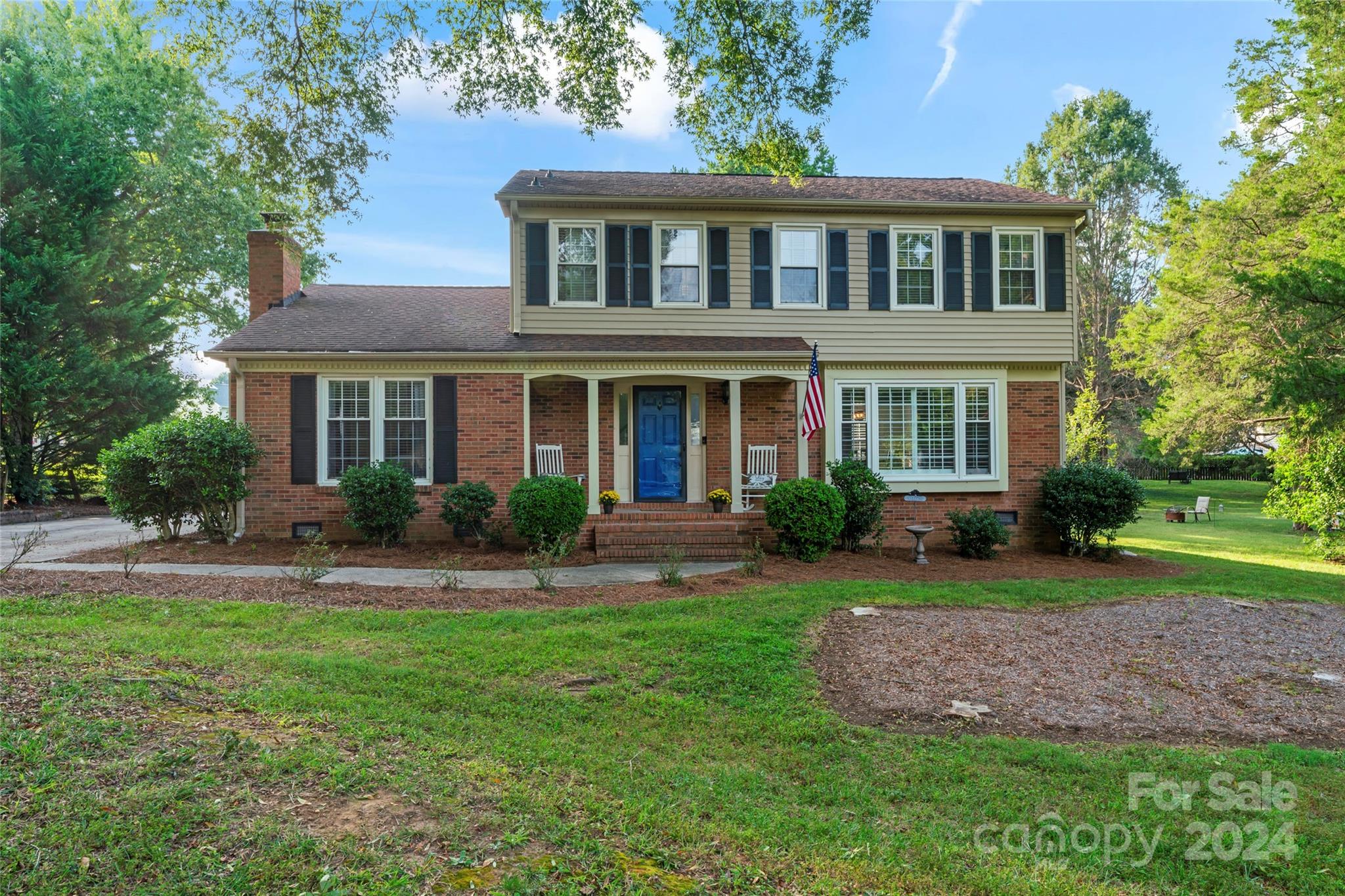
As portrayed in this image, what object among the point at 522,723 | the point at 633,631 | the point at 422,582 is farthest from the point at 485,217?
the point at 522,723

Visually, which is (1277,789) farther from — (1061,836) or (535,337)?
(535,337)

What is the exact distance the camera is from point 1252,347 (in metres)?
17.1

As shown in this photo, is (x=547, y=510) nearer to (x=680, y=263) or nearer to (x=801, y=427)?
(x=801, y=427)

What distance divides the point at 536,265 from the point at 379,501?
465cm

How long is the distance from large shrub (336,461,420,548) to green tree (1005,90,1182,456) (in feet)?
89.2

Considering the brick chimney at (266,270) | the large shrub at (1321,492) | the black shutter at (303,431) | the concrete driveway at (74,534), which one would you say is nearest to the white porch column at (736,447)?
the black shutter at (303,431)

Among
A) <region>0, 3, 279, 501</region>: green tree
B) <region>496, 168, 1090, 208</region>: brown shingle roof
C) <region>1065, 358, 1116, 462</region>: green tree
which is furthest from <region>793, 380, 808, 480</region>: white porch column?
<region>1065, 358, 1116, 462</region>: green tree

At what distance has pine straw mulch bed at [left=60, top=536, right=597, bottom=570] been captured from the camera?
937 centimetres

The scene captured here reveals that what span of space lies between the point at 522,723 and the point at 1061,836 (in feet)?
8.89

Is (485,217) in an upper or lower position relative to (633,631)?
upper

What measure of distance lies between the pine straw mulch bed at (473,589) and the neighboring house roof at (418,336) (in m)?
3.96

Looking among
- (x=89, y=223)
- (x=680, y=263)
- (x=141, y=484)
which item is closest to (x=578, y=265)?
(x=680, y=263)

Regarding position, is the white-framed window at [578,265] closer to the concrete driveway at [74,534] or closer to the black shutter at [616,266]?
the black shutter at [616,266]

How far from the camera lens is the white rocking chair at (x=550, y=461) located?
1180 centimetres
